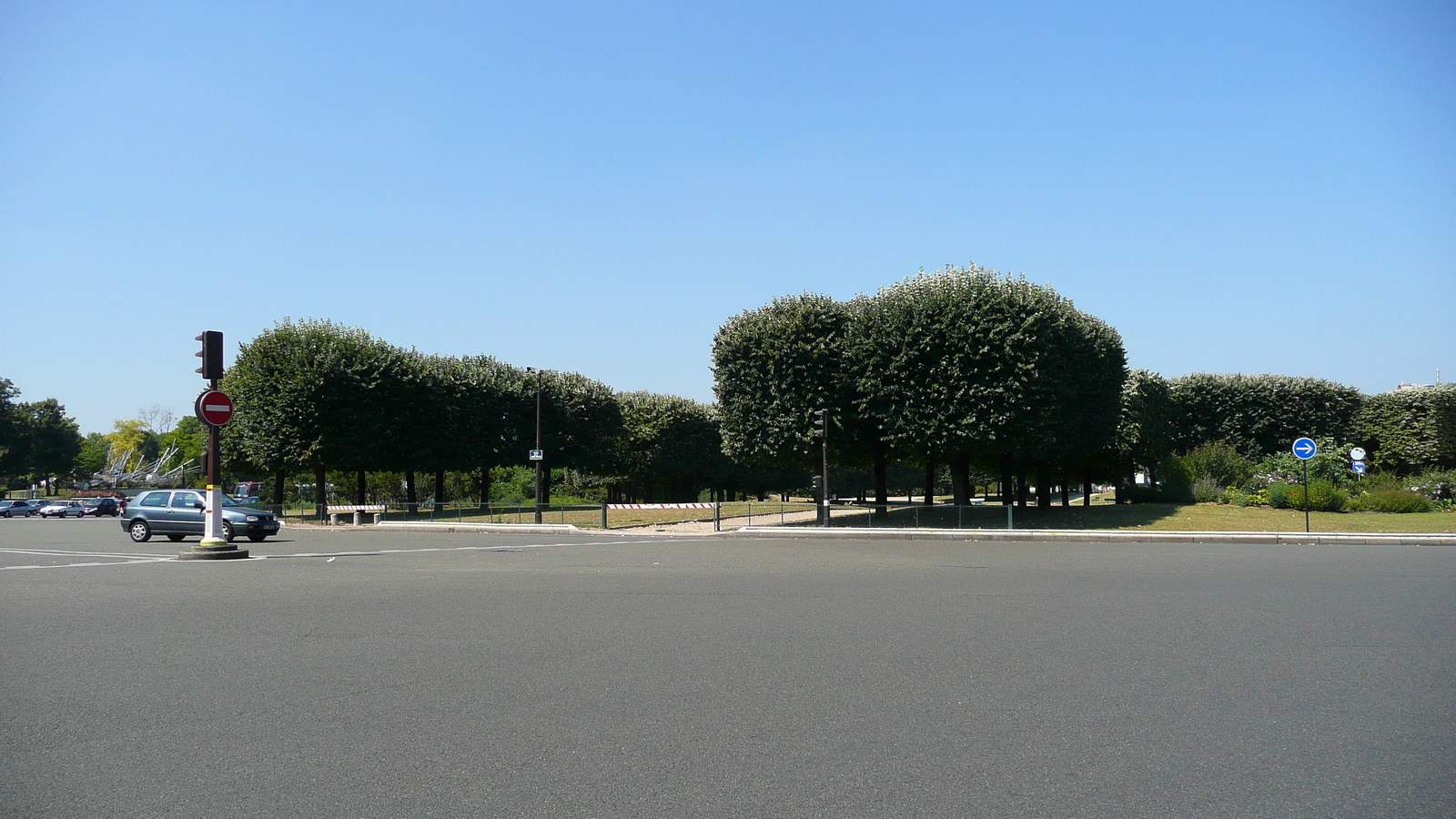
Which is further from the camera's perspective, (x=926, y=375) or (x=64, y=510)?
(x=64, y=510)

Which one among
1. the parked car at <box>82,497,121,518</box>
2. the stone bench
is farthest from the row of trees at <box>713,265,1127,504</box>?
the parked car at <box>82,497,121,518</box>

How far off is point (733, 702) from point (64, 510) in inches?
2950

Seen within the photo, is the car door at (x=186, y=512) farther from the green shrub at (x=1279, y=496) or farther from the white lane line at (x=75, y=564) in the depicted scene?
the green shrub at (x=1279, y=496)

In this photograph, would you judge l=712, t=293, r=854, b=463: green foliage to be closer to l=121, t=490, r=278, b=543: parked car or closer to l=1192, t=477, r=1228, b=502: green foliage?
l=1192, t=477, r=1228, b=502: green foliage

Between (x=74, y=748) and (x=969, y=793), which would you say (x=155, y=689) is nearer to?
(x=74, y=748)

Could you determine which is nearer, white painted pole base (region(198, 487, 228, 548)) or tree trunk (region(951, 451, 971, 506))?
white painted pole base (region(198, 487, 228, 548))

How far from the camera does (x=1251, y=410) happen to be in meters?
57.5

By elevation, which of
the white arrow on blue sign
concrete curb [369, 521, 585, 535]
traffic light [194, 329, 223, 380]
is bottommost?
concrete curb [369, 521, 585, 535]

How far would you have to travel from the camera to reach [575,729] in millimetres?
5527

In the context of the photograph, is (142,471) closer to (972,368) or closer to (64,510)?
(64,510)

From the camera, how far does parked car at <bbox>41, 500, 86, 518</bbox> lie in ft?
212

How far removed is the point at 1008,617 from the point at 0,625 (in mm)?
10491

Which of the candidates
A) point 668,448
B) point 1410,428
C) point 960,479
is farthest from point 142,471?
point 1410,428

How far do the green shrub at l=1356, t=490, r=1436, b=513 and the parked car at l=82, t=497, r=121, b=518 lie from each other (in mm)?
74045
